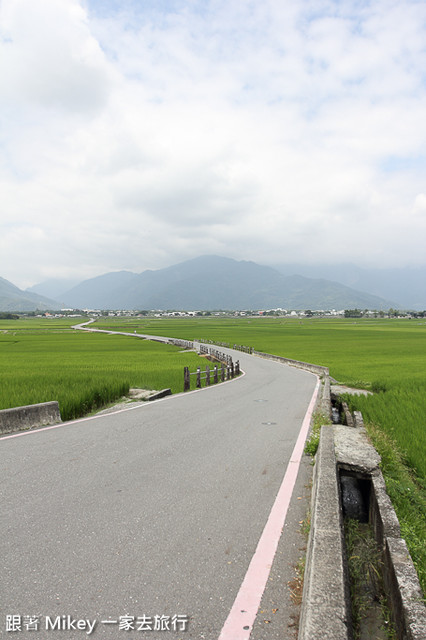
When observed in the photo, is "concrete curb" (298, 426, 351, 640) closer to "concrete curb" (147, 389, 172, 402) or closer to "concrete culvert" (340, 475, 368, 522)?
"concrete culvert" (340, 475, 368, 522)

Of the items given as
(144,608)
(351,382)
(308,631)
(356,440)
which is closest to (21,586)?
(144,608)

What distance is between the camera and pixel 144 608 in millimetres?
2639

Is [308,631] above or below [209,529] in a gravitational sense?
above

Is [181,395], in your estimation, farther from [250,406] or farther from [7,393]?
[7,393]

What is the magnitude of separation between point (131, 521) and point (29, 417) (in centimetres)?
529

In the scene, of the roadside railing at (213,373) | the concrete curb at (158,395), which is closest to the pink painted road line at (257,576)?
the concrete curb at (158,395)

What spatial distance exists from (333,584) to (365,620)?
1.64ft

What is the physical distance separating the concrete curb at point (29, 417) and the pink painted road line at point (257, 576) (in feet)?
18.8

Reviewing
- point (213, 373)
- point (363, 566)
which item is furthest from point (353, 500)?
point (213, 373)

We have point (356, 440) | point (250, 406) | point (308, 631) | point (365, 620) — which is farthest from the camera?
point (250, 406)

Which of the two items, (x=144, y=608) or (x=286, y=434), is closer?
(x=144, y=608)

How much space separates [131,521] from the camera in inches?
153

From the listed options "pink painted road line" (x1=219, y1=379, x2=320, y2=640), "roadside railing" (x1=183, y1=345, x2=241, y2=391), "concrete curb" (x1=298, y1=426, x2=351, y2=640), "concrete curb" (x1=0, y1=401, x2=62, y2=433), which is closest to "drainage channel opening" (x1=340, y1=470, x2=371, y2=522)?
"pink painted road line" (x1=219, y1=379, x2=320, y2=640)

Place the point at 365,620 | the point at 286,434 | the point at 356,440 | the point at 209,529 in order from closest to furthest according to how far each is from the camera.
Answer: the point at 365,620 → the point at 209,529 → the point at 356,440 → the point at 286,434
